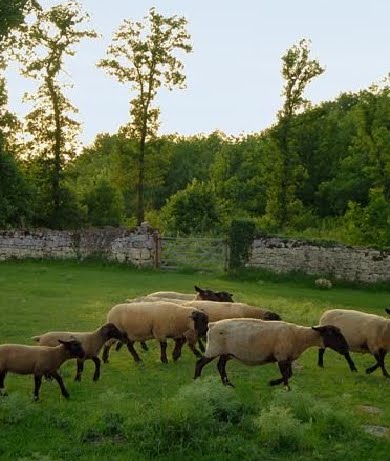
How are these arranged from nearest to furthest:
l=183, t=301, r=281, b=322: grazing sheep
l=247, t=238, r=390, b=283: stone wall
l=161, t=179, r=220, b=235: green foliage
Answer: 1. l=183, t=301, r=281, b=322: grazing sheep
2. l=247, t=238, r=390, b=283: stone wall
3. l=161, t=179, r=220, b=235: green foliage

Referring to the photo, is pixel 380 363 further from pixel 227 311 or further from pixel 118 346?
pixel 118 346

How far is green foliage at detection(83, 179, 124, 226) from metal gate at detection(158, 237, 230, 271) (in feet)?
40.4

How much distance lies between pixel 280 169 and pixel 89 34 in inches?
518

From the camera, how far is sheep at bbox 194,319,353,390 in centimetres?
1184

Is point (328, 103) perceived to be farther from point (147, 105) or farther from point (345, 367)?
point (345, 367)

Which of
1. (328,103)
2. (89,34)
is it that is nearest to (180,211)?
(89,34)

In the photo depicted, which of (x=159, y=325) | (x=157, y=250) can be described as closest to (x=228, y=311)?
(x=159, y=325)

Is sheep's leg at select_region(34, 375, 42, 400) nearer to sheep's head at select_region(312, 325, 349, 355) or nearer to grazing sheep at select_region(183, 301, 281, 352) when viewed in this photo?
grazing sheep at select_region(183, 301, 281, 352)

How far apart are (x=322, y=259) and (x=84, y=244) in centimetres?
1096

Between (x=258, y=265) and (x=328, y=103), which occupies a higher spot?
(x=328, y=103)

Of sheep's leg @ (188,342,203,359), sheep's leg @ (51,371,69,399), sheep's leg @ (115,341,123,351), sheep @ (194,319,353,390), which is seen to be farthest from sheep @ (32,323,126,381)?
sheep's leg @ (115,341,123,351)

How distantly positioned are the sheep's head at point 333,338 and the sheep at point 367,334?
838 millimetres

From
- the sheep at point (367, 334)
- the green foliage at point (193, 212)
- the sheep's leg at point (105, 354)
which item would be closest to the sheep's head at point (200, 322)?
the sheep's leg at point (105, 354)

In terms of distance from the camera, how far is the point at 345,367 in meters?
13.9
